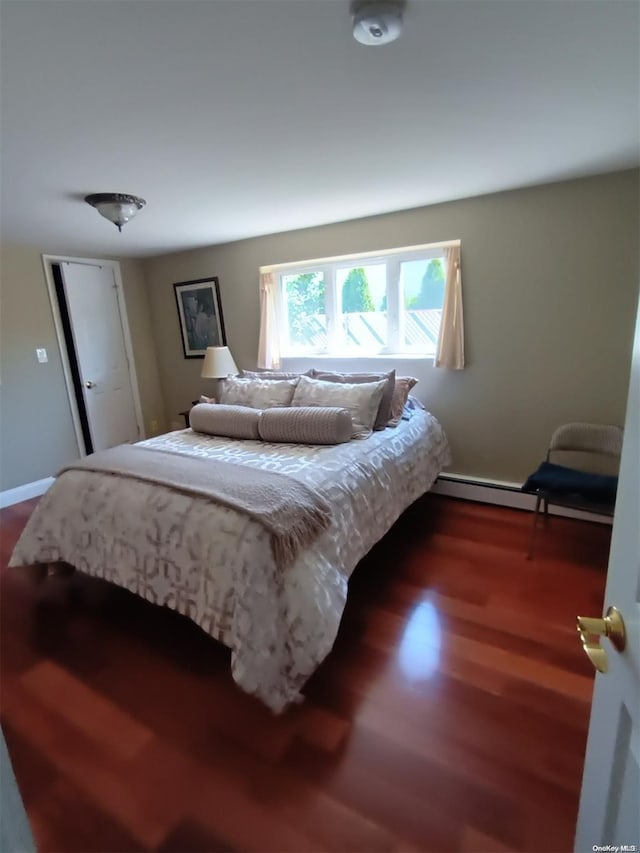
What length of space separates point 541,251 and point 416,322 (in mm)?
935

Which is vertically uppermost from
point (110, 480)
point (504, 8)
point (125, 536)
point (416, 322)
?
point (504, 8)

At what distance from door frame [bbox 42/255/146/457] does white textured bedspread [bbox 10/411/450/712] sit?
6.50 feet

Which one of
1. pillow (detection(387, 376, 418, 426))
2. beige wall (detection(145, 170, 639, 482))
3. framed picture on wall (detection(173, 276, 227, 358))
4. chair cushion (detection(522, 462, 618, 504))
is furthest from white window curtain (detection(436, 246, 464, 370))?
framed picture on wall (detection(173, 276, 227, 358))

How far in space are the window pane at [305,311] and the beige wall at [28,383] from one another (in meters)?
2.15

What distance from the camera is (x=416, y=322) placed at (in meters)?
3.27

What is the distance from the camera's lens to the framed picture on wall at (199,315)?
416 cm

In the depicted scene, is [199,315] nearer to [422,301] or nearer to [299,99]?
[422,301]

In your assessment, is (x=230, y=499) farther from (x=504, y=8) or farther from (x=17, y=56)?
(x=504, y=8)

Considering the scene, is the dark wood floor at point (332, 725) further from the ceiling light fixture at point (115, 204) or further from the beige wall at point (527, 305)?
the ceiling light fixture at point (115, 204)

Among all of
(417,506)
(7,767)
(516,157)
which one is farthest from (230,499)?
(516,157)

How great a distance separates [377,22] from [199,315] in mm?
3485

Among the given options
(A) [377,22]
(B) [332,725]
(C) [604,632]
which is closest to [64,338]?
(A) [377,22]

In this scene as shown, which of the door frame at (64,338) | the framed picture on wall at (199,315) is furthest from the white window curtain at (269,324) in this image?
the door frame at (64,338)

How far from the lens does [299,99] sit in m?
1.50
